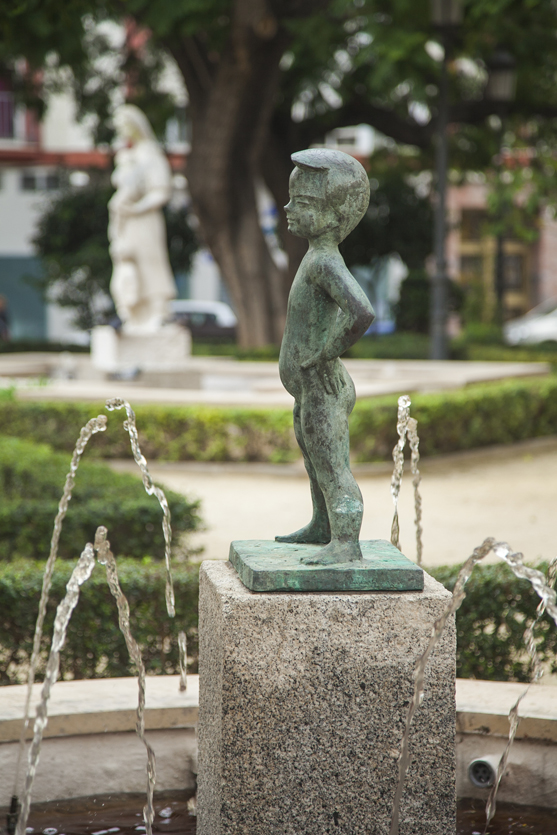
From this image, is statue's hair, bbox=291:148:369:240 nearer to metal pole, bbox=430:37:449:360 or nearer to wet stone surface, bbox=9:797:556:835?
wet stone surface, bbox=9:797:556:835

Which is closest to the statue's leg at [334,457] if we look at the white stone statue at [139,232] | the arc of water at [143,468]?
the arc of water at [143,468]

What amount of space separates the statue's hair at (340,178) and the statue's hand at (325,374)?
13.1 inches

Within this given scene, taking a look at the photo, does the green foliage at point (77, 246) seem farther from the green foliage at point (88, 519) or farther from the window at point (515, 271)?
the window at point (515, 271)

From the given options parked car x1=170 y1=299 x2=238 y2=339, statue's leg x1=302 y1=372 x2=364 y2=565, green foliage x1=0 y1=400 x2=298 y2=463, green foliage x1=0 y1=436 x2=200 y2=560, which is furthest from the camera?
parked car x1=170 y1=299 x2=238 y2=339

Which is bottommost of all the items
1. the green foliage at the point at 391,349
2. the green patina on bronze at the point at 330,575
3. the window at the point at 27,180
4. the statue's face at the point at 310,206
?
the green patina on bronze at the point at 330,575

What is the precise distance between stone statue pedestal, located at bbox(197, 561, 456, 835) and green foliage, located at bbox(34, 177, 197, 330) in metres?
18.5

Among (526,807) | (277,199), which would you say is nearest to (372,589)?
(526,807)

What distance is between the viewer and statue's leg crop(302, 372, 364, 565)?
2465 mm

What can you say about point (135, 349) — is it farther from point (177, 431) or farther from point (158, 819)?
point (158, 819)

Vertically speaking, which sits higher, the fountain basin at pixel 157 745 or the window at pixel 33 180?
the window at pixel 33 180

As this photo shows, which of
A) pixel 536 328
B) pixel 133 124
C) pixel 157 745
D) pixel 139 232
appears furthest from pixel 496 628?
pixel 536 328

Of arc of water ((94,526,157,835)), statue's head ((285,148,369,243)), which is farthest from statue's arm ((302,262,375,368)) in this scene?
arc of water ((94,526,157,835))

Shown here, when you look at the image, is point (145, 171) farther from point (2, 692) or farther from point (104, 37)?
point (2, 692)

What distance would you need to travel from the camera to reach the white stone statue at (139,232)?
43.9 feet
